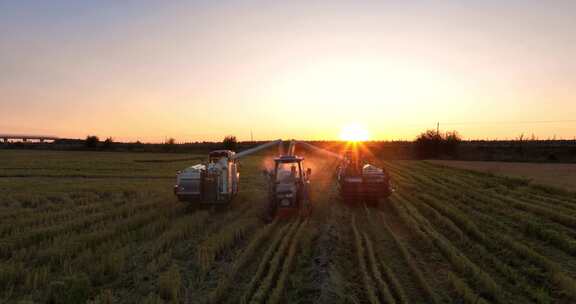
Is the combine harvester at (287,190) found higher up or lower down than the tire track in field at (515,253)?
higher up

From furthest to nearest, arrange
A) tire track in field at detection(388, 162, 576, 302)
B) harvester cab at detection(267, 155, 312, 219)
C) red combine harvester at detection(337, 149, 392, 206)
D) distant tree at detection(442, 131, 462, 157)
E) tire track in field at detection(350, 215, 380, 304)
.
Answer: distant tree at detection(442, 131, 462, 157)
red combine harvester at detection(337, 149, 392, 206)
harvester cab at detection(267, 155, 312, 219)
tire track in field at detection(388, 162, 576, 302)
tire track in field at detection(350, 215, 380, 304)

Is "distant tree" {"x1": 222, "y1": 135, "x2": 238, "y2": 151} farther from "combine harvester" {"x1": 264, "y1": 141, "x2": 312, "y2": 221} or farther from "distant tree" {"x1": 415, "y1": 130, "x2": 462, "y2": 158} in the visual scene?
"combine harvester" {"x1": 264, "y1": 141, "x2": 312, "y2": 221}

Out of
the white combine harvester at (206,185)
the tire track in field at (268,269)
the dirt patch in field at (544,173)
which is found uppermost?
the white combine harvester at (206,185)

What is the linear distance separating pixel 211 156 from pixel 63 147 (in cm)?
7677

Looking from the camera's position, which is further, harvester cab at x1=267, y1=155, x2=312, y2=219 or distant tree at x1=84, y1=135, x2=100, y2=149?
distant tree at x1=84, y1=135, x2=100, y2=149

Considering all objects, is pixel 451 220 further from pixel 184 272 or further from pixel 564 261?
pixel 184 272

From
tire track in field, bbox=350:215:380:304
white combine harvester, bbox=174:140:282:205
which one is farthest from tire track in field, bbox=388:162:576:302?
white combine harvester, bbox=174:140:282:205

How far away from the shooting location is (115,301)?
22.0 ft

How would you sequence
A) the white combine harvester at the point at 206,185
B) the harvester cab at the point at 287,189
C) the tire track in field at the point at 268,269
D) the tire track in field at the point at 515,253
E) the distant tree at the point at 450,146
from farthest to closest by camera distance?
the distant tree at the point at 450,146 → the white combine harvester at the point at 206,185 → the harvester cab at the point at 287,189 → the tire track in field at the point at 515,253 → the tire track in field at the point at 268,269

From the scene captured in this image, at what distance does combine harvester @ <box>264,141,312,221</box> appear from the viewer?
44.0 ft

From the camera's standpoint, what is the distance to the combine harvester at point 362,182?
1533cm

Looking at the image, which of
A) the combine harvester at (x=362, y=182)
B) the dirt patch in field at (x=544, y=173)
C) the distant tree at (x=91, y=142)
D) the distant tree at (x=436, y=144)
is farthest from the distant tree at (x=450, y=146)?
the distant tree at (x=91, y=142)

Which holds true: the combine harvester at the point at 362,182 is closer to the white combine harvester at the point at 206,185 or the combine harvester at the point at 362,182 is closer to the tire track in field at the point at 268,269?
the tire track in field at the point at 268,269

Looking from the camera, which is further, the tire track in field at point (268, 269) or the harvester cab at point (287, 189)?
the harvester cab at point (287, 189)
